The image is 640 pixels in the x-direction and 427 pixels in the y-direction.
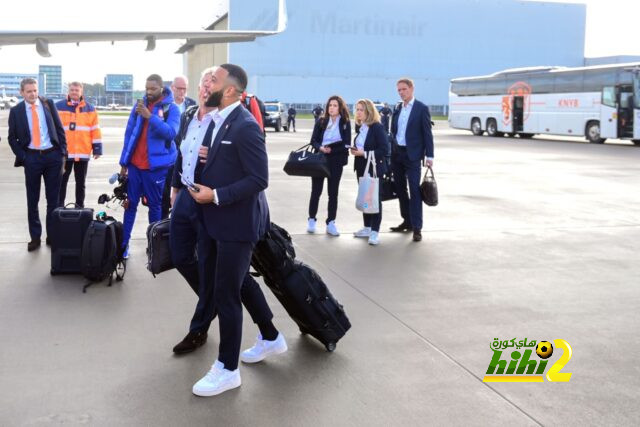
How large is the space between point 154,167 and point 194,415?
3878 millimetres

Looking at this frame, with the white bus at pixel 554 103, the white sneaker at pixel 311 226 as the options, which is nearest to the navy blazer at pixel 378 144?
the white sneaker at pixel 311 226

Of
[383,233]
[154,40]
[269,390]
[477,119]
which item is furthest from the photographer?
[477,119]

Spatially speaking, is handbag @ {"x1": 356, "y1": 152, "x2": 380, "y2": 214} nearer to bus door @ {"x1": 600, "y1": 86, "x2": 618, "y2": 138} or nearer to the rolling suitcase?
the rolling suitcase

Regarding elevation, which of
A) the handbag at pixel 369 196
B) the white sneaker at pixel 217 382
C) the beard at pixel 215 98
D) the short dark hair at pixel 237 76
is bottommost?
the white sneaker at pixel 217 382

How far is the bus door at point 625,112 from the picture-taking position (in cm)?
3091

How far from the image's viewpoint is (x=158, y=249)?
498cm

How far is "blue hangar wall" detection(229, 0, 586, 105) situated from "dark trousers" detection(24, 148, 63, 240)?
7352 cm

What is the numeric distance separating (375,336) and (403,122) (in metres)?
4.74

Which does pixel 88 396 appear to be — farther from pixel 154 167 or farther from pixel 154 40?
pixel 154 40

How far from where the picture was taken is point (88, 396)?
4.13 m

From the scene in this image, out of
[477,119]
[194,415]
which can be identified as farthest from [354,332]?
[477,119]

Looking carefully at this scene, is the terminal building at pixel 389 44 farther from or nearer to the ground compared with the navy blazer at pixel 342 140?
farther from the ground

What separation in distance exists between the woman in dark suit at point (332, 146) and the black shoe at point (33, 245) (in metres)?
3.33

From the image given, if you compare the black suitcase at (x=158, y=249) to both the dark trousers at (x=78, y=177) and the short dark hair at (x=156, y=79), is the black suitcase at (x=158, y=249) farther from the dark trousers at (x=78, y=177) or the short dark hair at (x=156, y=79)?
the dark trousers at (x=78, y=177)
